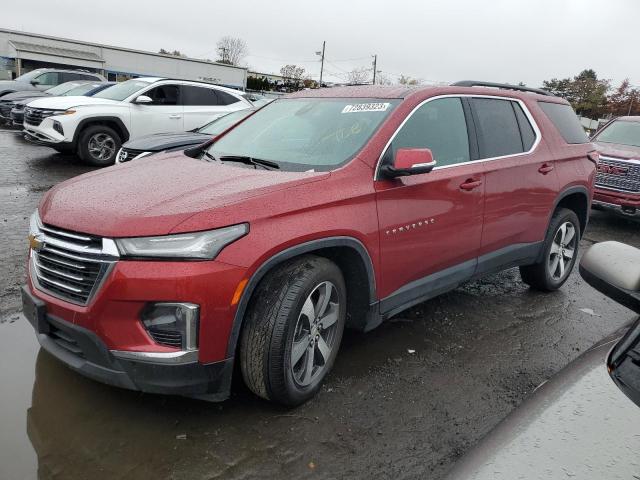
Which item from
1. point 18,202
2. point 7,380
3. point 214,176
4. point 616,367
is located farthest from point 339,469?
point 18,202

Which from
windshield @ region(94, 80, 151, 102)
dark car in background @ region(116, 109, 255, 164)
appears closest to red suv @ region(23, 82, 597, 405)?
dark car in background @ region(116, 109, 255, 164)

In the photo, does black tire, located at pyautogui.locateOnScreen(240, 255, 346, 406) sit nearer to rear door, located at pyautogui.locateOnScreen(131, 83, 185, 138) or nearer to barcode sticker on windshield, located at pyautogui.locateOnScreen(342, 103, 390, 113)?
barcode sticker on windshield, located at pyautogui.locateOnScreen(342, 103, 390, 113)

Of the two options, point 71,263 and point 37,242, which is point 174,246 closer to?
point 71,263

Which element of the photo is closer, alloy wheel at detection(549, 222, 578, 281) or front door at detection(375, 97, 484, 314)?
front door at detection(375, 97, 484, 314)

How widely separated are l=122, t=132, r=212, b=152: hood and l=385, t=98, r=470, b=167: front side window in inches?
171

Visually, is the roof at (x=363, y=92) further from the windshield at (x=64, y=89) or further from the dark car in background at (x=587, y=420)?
the windshield at (x=64, y=89)

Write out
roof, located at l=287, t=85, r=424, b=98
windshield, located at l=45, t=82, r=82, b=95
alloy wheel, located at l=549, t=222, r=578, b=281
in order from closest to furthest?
1. roof, located at l=287, t=85, r=424, b=98
2. alloy wheel, located at l=549, t=222, r=578, b=281
3. windshield, located at l=45, t=82, r=82, b=95

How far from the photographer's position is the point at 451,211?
3504 millimetres

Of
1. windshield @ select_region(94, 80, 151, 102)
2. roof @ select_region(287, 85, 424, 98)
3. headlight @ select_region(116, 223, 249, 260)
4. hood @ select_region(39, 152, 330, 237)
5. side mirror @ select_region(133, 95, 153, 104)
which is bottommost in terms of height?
headlight @ select_region(116, 223, 249, 260)

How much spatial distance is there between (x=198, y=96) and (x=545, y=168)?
25.5ft

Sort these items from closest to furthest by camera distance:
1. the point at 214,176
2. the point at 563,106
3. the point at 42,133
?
the point at 214,176 < the point at 563,106 < the point at 42,133

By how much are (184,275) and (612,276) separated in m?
1.66

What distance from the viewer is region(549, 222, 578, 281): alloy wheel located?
15.9 ft

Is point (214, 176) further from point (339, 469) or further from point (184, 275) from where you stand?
point (339, 469)
